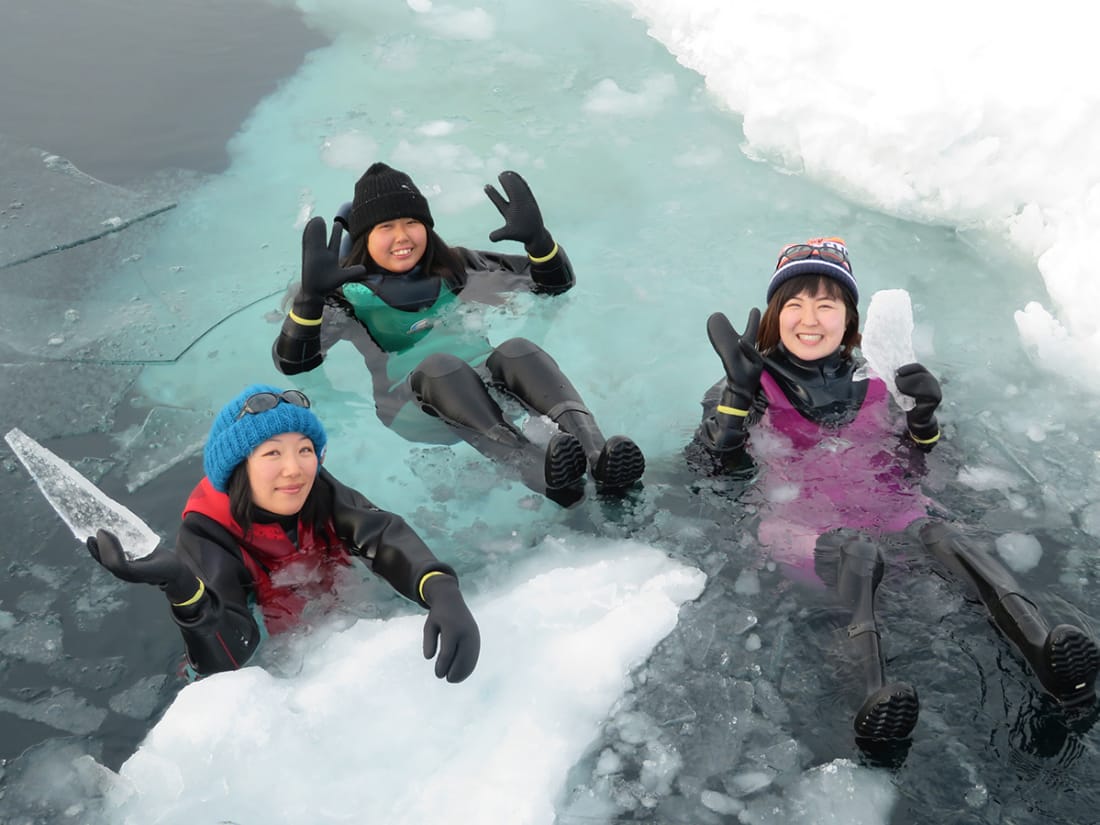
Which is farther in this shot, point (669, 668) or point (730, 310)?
point (730, 310)

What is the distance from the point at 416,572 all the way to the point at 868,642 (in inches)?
51.8

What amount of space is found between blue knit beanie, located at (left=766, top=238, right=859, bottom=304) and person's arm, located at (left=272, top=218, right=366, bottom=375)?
162 centimetres

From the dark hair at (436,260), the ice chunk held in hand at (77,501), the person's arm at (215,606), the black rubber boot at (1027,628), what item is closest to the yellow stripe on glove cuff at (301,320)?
the dark hair at (436,260)

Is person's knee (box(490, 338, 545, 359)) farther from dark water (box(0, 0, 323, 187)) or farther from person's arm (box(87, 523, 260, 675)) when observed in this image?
dark water (box(0, 0, 323, 187))

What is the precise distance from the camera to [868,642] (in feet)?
9.43

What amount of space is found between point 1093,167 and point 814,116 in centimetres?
146

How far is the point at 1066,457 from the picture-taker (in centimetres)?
390

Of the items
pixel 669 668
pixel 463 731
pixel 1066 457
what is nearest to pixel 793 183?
pixel 1066 457

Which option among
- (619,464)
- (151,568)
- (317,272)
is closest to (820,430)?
(619,464)

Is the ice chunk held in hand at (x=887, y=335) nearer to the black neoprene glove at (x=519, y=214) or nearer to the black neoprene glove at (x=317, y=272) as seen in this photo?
the black neoprene glove at (x=519, y=214)

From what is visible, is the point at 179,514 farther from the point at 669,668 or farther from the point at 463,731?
the point at 669,668

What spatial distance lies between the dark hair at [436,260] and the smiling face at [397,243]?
25mm

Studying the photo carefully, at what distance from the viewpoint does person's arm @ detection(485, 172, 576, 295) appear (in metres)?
4.21

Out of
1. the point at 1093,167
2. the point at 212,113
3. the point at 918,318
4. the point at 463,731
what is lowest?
the point at 212,113
